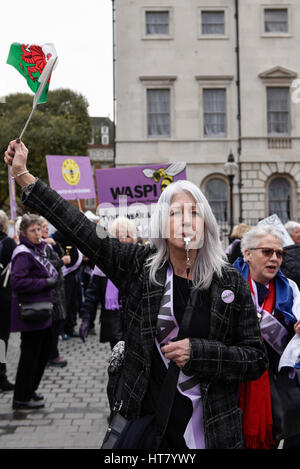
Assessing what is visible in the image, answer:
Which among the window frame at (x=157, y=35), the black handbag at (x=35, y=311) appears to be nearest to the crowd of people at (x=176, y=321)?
the black handbag at (x=35, y=311)

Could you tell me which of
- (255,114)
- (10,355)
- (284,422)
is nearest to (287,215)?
(255,114)

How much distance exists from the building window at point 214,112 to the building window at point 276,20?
3.52 m

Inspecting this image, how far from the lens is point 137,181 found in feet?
21.6

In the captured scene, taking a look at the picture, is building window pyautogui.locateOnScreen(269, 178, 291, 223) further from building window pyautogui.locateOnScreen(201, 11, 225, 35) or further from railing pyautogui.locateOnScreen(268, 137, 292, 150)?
building window pyautogui.locateOnScreen(201, 11, 225, 35)

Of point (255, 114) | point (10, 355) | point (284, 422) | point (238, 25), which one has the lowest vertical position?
point (10, 355)

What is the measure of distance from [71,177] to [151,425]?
5.58 m

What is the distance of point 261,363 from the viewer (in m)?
2.23

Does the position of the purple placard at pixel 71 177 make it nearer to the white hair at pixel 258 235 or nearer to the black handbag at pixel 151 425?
the white hair at pixel 258 235

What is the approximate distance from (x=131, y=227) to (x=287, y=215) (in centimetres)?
2096

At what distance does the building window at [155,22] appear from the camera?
23.8m

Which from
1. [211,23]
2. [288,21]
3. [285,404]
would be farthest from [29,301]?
[288,21]

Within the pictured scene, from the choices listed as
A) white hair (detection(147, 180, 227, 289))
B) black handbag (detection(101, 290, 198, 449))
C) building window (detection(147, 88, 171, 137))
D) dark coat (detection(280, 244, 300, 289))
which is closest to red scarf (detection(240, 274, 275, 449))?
black handbag (detection(101, 290, 198, 449))

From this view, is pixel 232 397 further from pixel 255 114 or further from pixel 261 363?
pixel 255 114
